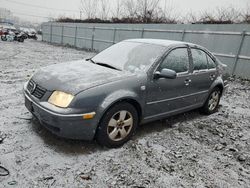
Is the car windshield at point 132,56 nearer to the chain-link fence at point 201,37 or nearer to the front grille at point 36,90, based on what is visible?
the front grille at point 36,90

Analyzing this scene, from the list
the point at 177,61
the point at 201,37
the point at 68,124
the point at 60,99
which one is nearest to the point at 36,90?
the point at 60,99

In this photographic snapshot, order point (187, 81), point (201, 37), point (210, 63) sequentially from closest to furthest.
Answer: point (187, 81) → point (210, 63) → point (201, 37)

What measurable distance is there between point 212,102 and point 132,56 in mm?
2405

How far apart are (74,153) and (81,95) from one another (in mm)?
821

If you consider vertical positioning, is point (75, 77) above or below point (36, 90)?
above

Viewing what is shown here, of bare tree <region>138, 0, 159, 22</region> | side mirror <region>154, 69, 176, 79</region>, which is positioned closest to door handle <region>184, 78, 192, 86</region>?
side mirror <region>154, 69, 176, 79</region>

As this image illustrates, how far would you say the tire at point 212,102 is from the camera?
5109mm

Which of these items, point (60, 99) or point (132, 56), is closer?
point (60, 99)

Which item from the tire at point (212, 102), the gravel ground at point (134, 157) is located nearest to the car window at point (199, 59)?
the tire at point (212, 102)

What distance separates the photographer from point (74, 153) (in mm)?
3152

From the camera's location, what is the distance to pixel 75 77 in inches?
128

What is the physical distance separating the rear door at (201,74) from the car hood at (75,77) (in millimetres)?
1559

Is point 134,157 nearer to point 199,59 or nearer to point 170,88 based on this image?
point 170,88

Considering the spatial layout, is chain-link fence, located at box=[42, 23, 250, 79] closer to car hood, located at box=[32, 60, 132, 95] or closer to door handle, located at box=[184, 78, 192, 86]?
door handle, located at box=[184, 78, 192, 86]
